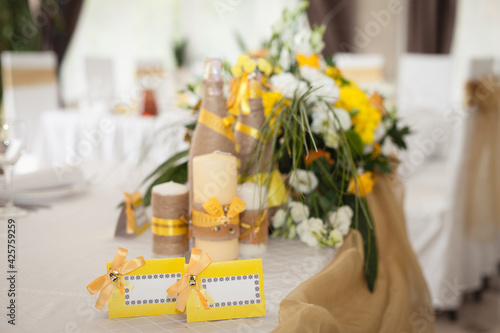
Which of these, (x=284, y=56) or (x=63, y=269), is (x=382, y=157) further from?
(x=63, y=269)

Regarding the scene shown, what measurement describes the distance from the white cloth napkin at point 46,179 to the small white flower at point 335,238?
0.70 meters

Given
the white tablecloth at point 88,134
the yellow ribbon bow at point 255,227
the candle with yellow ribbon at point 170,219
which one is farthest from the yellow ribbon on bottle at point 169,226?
the white tablecloth at point 88,134

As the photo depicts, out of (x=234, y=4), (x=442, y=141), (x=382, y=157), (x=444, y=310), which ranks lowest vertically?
(x=444, y=310)

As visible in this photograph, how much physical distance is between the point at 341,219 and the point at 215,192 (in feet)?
0.95

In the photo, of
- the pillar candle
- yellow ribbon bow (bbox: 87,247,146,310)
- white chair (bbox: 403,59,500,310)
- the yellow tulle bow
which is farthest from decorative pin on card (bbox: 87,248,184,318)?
white chair (bbox: 403,59,500,310)

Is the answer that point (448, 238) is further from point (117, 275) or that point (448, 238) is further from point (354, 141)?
point (117, 275)

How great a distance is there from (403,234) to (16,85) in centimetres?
298

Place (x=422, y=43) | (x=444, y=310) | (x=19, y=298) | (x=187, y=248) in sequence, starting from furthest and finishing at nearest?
(x=422, y=43)
(x=444, y=310)
(x=187, y=248)
(x=19, y=298)

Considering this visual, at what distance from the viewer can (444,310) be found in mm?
2262

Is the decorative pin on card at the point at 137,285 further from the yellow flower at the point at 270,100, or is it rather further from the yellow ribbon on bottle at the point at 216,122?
the yellow flower at the point at 270,100

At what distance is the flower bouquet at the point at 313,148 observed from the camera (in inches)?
34.8

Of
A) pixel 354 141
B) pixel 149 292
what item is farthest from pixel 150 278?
pixel 354 141

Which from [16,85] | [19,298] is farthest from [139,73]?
[19,298]

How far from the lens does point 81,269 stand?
30.5 inches
